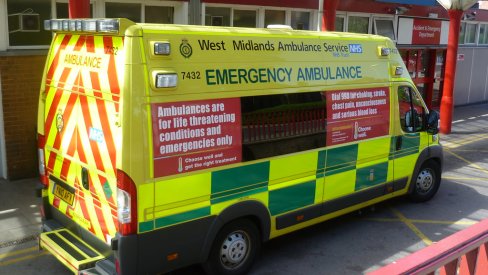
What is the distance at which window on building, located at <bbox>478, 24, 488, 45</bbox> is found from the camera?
1967cm

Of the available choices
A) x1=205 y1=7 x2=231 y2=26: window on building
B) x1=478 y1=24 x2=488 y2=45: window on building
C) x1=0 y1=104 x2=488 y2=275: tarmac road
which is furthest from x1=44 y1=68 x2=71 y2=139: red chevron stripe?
x1=478 y1=24 x2=488 y2=45: window on building

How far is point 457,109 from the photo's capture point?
18.5 metres

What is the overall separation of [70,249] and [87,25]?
215 centimetres

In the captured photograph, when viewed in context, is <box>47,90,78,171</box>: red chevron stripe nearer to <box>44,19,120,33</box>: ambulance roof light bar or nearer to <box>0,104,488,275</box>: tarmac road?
<box>44,19,120,33</box>: ambulance roof light bar

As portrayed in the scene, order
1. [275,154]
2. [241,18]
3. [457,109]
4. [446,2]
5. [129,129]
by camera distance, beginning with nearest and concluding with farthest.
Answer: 1. [129,129]
2. [275,154]
3. [241,18]
4. [446,2]
5. [457,109]

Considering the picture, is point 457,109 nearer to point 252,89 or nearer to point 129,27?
point 252,89

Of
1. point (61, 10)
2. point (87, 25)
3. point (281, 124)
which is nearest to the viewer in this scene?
point (87, 25)

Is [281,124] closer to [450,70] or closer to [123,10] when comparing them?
[123,10]

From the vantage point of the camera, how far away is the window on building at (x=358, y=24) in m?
14.3

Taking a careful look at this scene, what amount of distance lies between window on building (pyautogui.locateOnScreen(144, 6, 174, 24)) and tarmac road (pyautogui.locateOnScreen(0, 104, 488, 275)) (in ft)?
12.5

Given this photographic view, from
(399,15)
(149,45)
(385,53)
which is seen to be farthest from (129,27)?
(399,15)

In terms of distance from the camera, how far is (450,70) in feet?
45.1

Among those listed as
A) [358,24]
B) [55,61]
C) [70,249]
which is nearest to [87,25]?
[55,61]

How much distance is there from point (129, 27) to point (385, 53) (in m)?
3.84
